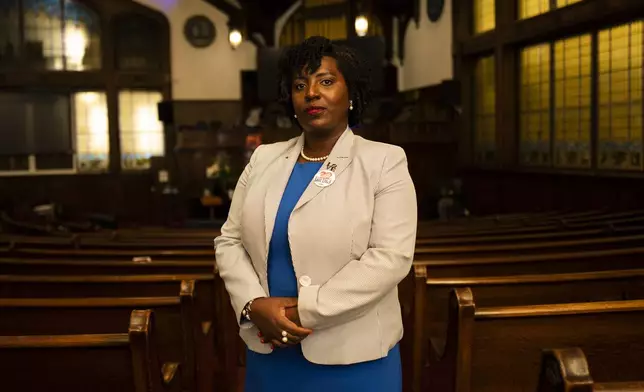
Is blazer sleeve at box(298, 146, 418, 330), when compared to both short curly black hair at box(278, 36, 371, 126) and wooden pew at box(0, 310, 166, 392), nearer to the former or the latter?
short curly black hair at box(278, 36, 371, 126)

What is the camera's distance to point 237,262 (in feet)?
5.31

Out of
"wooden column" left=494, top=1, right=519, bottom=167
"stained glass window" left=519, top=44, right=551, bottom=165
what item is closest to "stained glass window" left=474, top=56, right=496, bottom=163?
"wooden column" left=494, top=1, right=519, bottom=167

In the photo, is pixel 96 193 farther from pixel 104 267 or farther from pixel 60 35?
pixel 104 267

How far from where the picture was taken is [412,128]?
860 centimetres

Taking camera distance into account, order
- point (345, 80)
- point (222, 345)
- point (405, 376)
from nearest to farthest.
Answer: point (345, 80) → point (222, 345) → point (405, 376)

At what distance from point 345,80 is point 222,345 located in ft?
4.90

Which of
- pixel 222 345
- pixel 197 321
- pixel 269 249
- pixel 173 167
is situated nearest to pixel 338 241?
pixel 269 249

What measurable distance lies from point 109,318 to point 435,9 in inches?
307

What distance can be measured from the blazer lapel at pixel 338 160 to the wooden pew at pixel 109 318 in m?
0.75

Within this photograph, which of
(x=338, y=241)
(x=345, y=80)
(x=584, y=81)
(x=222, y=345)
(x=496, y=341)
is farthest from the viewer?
(x=584, y=81)

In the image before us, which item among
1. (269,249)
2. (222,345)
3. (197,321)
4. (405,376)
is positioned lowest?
(405,376)

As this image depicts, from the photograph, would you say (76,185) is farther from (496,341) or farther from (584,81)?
(496,341)

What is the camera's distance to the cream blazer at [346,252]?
1478 mm

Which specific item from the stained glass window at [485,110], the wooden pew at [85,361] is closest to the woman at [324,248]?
the wooden pew at [85,361]
